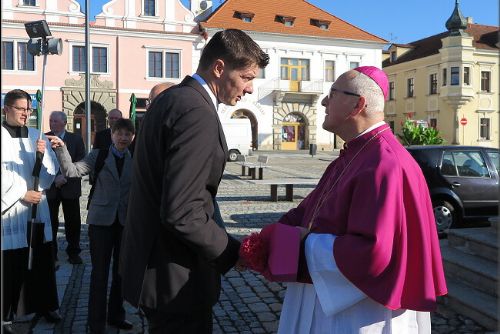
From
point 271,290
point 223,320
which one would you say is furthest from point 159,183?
point 271,290

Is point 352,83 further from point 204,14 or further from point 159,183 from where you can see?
point 204,14

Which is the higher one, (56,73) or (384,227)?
(56,73)

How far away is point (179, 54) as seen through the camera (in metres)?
36.3

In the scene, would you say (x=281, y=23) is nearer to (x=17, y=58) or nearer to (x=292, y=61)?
(x=292, y=61)

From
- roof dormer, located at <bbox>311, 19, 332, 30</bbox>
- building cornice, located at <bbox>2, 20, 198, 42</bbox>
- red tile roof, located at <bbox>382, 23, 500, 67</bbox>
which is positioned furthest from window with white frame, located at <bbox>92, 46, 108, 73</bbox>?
red tile roof, located at <bbox>382, 23, 500, 67</bbox>

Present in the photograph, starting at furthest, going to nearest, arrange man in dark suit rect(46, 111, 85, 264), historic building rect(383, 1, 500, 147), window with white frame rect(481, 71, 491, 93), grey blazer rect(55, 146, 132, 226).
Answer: window with white frame rect(481, 71, 491, 93)
historic building rect(383, 1, 500, 147)
man in dark suit rect(46, 111, 85, 264)
grey blazer rect(55, 146, 132, 226)

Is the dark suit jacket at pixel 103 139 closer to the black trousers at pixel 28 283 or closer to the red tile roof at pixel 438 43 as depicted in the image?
the black trousers at pixel 28 283

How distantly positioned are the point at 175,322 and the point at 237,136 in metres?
24.1

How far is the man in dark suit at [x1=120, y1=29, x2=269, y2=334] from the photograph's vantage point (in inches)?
74.8

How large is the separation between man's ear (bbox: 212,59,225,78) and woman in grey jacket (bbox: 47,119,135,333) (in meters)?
2.14

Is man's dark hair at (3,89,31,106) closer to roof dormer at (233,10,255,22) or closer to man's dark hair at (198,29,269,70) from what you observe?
man's dark hair at (198,29,269,70)

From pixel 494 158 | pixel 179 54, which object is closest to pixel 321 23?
pixel 179 54

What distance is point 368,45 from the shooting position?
41.8 m

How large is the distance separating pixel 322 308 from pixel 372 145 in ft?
2.40
